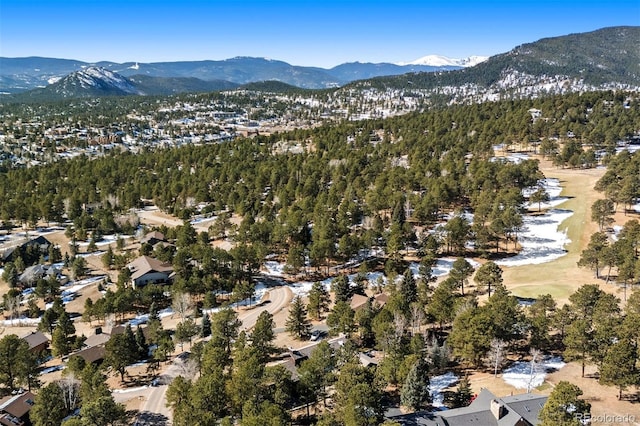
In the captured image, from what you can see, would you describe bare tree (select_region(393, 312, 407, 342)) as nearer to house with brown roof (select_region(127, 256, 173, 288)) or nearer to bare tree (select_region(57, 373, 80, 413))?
bare tree (select_region(57, 373, 80, 413))

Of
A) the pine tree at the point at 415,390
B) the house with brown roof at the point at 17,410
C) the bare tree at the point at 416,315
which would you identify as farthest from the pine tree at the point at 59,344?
the bare tree at the point at 416,315

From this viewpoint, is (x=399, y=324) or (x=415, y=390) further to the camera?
(x=399, y=324)

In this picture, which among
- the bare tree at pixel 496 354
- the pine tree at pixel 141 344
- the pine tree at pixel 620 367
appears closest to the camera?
the pine tree at pixel 620 367

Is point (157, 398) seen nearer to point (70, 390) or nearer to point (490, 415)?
point (70, 390)

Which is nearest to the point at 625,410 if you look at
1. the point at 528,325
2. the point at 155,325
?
the point at 528,325

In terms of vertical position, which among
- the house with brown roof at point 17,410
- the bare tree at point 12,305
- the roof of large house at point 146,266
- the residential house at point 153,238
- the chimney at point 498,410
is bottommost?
the bare tree at point 12,305

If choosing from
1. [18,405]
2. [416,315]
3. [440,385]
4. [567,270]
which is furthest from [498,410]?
[567,270]

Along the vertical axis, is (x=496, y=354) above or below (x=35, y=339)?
above

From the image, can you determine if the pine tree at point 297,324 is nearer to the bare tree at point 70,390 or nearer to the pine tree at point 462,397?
the pine tree at point 462,397
